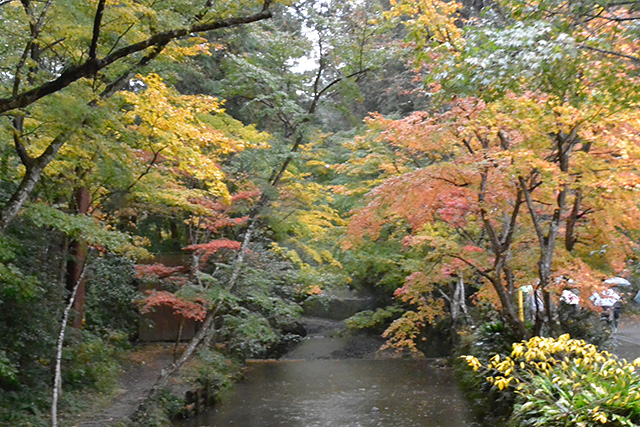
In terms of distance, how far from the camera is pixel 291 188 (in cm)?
Answer: 1237

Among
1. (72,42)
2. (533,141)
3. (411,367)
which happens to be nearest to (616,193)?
(533,141)

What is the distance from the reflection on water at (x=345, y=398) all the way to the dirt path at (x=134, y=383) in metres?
1.15

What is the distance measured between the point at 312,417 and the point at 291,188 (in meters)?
4.90

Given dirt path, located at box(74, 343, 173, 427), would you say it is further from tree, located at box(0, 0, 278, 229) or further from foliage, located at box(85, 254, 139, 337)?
tree, located at box(0, 0, 278, 229)

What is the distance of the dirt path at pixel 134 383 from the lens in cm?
861

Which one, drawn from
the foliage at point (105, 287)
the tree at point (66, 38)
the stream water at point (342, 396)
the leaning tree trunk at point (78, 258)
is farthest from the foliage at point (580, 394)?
the foliage at point (105, 287)

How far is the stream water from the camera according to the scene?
9.73 meters

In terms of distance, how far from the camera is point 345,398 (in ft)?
37.7

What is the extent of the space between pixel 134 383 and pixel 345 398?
4.32 meters

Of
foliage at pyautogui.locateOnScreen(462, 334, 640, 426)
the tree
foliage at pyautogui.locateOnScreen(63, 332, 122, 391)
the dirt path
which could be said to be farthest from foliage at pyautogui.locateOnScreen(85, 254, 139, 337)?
foliage at pyautogui.locateOnScreen(462, 334, 640, 426)

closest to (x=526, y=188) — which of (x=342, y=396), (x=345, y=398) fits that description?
(x=345, y=398)

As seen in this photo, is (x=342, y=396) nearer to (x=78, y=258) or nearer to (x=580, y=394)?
(x=78, y=258)

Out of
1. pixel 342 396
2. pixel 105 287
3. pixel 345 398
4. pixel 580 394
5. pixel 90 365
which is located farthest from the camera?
pixel 105 287

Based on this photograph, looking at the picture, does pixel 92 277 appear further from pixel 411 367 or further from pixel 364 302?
pixel 364 302
